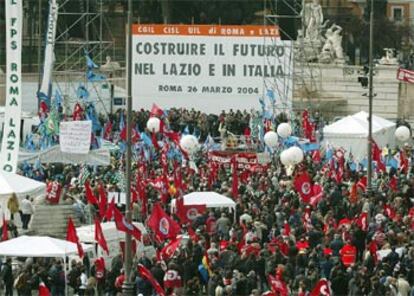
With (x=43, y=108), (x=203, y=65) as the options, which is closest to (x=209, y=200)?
(x=43, y=108)

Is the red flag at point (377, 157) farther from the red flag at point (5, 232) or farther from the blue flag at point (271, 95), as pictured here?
the red flag at point (5, 232)

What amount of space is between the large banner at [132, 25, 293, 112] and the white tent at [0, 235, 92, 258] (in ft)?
95.0

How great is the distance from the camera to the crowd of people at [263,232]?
30.8 meters

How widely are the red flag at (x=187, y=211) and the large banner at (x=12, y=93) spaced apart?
4167mm

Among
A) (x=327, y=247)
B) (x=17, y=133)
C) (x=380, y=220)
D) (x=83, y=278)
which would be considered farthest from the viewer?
(x=17, y=133)

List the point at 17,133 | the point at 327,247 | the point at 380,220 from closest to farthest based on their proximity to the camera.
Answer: the point at 327,247
the point at 380,220
the point at 17,133

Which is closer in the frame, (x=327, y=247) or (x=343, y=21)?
(x=327, y=247)

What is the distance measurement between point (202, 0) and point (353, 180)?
160 ft

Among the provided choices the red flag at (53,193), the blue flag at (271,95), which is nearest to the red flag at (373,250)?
the red flag at (53,193)

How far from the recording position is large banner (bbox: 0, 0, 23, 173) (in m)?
39.5

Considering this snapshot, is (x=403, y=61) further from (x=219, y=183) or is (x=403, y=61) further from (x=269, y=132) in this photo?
(x=219, y=183)

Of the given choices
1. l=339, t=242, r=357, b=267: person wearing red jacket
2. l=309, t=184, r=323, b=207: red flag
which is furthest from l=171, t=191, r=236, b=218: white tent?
l=339, t=242, r=357, b=267: person wearing red jacket

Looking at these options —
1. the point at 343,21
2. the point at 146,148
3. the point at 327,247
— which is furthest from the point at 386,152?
the point at 343,21

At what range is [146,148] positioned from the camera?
158 ft
